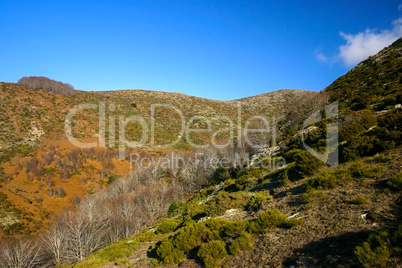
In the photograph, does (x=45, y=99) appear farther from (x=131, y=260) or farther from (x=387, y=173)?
(x=387, y=173)

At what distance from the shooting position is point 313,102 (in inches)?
1055

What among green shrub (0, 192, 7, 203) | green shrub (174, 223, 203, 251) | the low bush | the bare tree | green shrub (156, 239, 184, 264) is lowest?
the bare tree

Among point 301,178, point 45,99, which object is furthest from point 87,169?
point 301,178

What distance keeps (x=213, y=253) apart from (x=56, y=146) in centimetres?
5127

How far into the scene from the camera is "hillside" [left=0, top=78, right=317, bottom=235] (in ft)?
105

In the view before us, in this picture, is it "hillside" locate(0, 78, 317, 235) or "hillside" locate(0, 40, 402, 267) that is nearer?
"hillside" locate(0, 40, 402, 267)

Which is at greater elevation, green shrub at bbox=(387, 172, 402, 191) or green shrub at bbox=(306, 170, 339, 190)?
green shrub at bbox=(387, 172, 402, 191)

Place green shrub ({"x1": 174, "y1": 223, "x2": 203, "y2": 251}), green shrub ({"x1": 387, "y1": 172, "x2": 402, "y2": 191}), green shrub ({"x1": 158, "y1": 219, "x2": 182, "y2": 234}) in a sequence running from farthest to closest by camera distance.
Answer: green shrub ({"x1": 158, "y1": 219, "x2": 182, "y2": 234})
green shrub ({"x1": 174, "y1": 223, "x2": 203, "y2": 251})
green shrub ({"x1": 387, "y1": 172, "x2": 402, "y2": 191})

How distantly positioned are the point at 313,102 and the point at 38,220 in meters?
43.0

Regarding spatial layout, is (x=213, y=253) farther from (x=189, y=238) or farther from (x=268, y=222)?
(x=268, y=222)

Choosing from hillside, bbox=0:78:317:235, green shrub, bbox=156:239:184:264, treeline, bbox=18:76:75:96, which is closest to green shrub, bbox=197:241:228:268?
green shrub, bbox=156:239:184:264

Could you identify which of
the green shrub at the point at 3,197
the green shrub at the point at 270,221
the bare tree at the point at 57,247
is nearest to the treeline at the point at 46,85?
the green shrub at the point at 3,197

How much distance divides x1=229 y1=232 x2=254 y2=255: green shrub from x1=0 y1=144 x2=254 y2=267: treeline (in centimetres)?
1846

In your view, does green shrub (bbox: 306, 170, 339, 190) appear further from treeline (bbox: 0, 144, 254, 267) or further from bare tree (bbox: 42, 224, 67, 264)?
bare tree (bbox: 42, 224, 67, 264)
